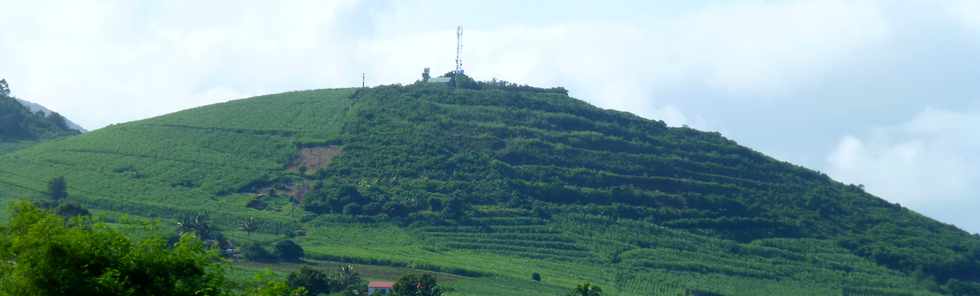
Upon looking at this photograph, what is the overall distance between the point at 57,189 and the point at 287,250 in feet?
82.3

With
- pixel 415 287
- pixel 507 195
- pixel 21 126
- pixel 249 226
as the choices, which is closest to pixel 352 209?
pixel 249 226

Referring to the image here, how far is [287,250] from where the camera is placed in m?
84.9

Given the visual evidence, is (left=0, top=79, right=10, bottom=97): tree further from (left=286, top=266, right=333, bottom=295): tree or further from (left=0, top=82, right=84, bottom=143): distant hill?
(left=286, top=266, right=333, bottom=295): tree

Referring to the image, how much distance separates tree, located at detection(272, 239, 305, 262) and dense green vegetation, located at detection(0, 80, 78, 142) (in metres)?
45.4

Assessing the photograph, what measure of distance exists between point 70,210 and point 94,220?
60155 mm

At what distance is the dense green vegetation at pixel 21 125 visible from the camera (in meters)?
129

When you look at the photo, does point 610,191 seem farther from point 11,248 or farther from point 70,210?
point 11,248

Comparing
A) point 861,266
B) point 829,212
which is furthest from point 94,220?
point 829,212

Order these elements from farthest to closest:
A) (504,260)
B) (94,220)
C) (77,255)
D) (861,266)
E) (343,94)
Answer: (343,94) < (861,266) < (504,260) < (94,220) < (77,255)

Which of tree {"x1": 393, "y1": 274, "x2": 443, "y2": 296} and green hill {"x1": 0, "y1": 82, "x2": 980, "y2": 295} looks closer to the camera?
tree {"x1": 393, "y1": 274, "x2": 443, "y2": 296}

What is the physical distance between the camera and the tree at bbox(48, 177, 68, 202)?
99750mm

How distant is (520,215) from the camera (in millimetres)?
104812

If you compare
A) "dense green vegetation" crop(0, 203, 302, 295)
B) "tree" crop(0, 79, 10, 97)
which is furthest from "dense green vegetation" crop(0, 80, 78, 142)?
"dense green vegetation" crop(0, 203, 302, 295)

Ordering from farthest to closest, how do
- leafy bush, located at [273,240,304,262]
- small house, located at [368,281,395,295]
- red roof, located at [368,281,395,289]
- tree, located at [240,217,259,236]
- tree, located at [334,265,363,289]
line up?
tree, located at [240,217,259,236] < leafy bush, located at [273,240,304,262] < red roof, located at [368,281,395,289] < small house, located at [368,281,395,295] < tree, located at [334,265,363,289]
